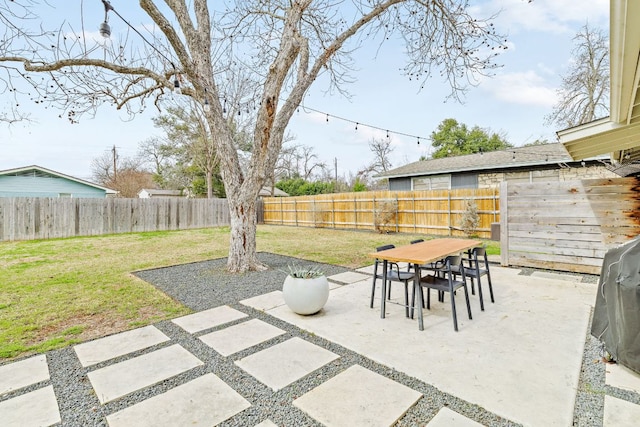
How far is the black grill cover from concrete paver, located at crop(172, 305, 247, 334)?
3215 millimetres

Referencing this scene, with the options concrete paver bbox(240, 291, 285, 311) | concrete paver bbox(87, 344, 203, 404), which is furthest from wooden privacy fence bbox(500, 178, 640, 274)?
concrete paver bbox(87, 344, 203, 404)

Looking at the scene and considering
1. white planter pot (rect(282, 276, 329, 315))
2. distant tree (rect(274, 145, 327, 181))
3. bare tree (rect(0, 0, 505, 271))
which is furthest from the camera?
distant tree (rect(274, 145, 327, 181))

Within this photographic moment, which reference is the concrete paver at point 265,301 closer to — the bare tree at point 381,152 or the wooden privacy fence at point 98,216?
the wooden privacy fence at point 98,216

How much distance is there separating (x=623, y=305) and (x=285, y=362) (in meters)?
2.42

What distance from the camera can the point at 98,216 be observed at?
11938mm

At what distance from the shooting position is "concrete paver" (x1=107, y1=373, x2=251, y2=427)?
1635mm

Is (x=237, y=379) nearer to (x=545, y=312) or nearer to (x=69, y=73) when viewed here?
(x=545, y=312)

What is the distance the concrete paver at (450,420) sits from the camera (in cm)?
158

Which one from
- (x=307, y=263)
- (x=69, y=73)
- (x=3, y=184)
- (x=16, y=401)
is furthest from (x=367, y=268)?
(x=3, y=184)

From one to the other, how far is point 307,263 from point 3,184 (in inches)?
608

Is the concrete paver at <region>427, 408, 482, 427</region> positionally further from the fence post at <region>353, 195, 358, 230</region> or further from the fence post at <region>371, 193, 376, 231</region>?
the fence post at <region>353, 195, 358, 230</region>

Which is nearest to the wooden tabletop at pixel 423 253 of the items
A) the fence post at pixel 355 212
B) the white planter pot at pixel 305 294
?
the white planter pot at pixel 305 294

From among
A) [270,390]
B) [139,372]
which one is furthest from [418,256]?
A: [139,372]

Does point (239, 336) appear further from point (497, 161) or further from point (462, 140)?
point (462, 140)
